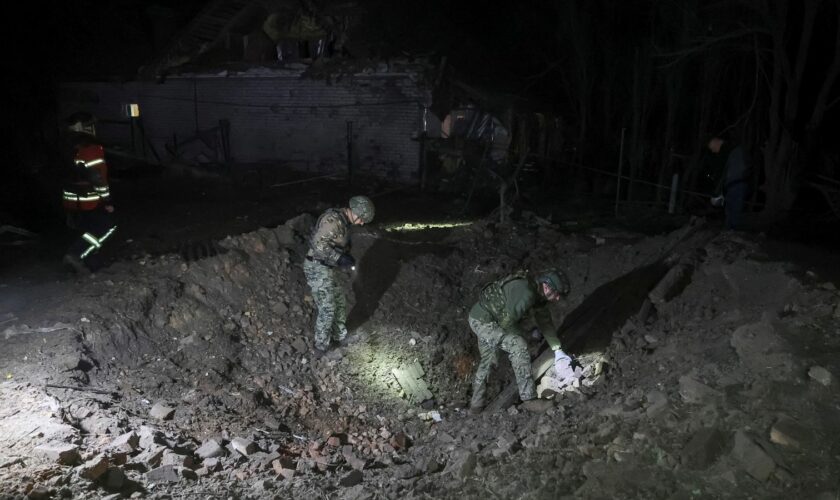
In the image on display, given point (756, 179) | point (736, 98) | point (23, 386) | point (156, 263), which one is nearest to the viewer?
point (23, 386)

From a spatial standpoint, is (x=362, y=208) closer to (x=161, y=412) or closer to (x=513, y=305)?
(x=513, y=305)

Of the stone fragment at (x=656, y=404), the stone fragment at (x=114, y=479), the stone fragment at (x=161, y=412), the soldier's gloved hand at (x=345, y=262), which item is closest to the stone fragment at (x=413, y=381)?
the soldier's gloved hand at (x=345, y=262)

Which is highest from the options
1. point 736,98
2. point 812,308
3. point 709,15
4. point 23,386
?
point 709,15

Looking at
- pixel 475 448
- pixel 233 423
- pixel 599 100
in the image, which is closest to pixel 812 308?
pixel 475 448

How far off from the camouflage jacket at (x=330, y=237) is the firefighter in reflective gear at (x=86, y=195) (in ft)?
8.58

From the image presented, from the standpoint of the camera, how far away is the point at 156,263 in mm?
7012

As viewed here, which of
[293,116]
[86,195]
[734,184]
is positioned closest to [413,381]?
[86,195]

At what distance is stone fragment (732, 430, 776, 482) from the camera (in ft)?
10.8

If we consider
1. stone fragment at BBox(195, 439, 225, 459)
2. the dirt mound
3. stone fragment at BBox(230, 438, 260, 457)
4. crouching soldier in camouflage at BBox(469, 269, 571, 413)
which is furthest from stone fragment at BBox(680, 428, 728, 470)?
stone fragment at BBox(195, 439, 225, 459)

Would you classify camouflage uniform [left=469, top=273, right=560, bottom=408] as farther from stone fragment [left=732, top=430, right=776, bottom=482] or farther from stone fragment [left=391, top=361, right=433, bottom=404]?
stone fragment [left=732, top=430, right=776, bottom=482]

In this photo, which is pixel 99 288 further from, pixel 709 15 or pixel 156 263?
pixel 709 15

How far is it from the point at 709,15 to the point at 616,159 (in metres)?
7.45

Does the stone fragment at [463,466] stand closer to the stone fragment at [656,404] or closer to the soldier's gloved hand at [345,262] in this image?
the stone fragment at [656,404]

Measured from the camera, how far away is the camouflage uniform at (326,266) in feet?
20.2
